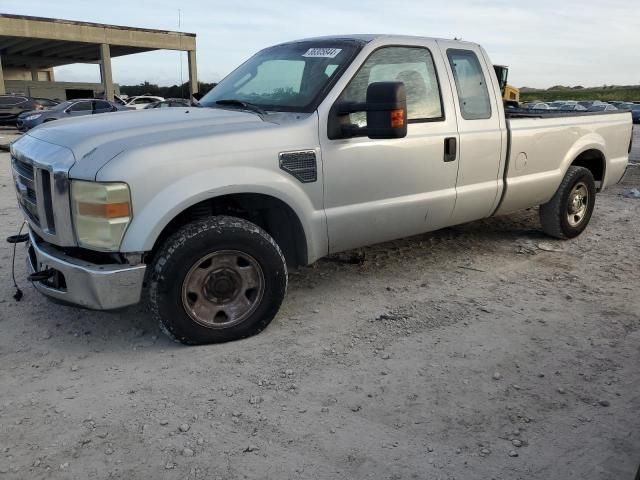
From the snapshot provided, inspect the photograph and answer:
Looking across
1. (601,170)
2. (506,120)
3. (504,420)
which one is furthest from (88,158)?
(601,170)

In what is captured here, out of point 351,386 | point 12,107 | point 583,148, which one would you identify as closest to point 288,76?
point 351,386

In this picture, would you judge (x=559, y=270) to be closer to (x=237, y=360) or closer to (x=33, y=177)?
(x=237, y=360)

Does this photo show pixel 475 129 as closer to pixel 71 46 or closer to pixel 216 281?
pixel 216 281

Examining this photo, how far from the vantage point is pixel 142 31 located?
3612 centimetres

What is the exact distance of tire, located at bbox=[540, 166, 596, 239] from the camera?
228 inches

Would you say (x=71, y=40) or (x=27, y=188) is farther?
(x=71, y=40)

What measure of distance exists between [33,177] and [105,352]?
45.5 inches

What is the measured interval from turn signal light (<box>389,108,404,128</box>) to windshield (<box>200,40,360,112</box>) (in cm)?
59

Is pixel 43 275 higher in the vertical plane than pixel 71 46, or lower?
lower

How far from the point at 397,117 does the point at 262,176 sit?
91cm

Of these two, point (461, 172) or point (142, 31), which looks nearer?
point (461, 172)

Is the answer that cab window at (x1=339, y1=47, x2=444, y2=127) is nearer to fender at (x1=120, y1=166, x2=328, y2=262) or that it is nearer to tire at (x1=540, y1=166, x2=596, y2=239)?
fender at (x1=120, y1=166, x2=328, y2=262)

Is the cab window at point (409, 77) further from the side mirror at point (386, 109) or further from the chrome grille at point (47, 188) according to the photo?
the chrome grille at point (47, 188)

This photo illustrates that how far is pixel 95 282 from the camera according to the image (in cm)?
313
